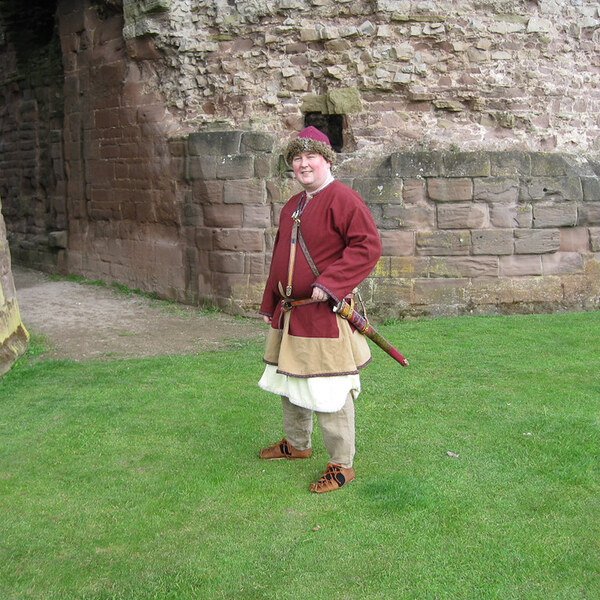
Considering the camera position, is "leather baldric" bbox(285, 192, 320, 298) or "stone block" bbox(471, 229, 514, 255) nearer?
Result: "leather baldric" bbox(285, 192, 320, 298)

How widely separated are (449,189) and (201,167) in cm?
285

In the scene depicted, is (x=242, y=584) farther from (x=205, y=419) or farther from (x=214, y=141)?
(x=214, y=141)

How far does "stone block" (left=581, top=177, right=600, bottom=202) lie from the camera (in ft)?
27.6

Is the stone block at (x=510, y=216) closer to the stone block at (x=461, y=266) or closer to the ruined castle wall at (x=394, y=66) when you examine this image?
the stone block at (x=461, y=266)

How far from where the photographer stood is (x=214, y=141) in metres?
8.45

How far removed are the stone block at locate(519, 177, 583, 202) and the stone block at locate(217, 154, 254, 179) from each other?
3043mm

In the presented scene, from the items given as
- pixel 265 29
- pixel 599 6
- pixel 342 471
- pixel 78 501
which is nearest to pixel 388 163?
pixel 265 29

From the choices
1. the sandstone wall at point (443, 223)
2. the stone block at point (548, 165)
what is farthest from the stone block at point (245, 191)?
the stone block at point (548, 165)

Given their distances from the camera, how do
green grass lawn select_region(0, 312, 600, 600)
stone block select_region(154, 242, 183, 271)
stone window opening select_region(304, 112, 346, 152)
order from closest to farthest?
green grass lawn select_region(0, 312, 600, 600), stone window opening select_region(304, 112, 346, 152), stone block select_region(154, 242, 183, 271)

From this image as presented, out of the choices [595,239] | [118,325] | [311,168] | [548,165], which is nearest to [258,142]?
[118,325]

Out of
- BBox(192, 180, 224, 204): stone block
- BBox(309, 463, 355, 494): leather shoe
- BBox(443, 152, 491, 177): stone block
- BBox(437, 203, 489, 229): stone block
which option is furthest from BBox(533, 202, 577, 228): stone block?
BBox(309, 463, 355, 494): leather shoe

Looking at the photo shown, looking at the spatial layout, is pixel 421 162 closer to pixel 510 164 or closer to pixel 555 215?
pixel 510 164

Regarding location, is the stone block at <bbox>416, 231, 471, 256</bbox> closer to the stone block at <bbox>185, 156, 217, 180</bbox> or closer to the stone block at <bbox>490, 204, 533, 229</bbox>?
the stone block at <bbox>490, 204, 533, 229</bbox>

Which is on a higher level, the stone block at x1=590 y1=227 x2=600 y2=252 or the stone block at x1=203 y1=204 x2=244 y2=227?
the stone block at x1=203 y1=204 x2=244 y2=227
